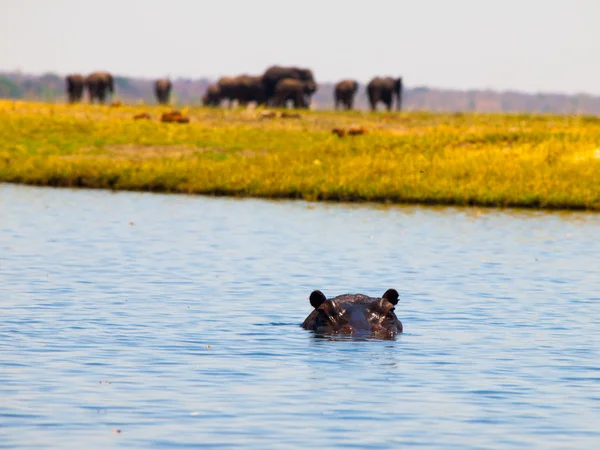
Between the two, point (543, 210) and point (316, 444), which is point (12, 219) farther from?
point (316, 444)

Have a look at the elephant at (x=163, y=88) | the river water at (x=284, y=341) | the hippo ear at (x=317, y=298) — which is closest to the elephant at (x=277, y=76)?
the elephant at (x=163, y=88)

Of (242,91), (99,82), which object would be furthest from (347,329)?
(99,82)

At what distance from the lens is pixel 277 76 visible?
294 feet

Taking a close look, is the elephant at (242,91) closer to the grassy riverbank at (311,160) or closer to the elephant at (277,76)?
the elephant at (277,76)

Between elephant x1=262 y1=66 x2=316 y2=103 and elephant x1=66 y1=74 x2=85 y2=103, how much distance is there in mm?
12012

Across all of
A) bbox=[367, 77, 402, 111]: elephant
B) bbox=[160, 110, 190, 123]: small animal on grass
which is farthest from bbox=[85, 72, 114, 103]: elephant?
bbox=[160, 110, 190, 123]: small animal on grass

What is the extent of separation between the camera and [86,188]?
148 ft

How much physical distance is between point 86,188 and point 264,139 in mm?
8734

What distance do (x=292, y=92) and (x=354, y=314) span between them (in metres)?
68.5

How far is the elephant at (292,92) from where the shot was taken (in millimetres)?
84188

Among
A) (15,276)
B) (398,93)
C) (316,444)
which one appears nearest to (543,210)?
(15,276)

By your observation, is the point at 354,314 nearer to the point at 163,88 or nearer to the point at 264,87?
the point at 264,87

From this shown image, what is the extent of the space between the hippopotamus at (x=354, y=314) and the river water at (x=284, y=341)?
26 centimetres

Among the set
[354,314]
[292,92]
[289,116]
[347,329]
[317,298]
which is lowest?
[347,329]
